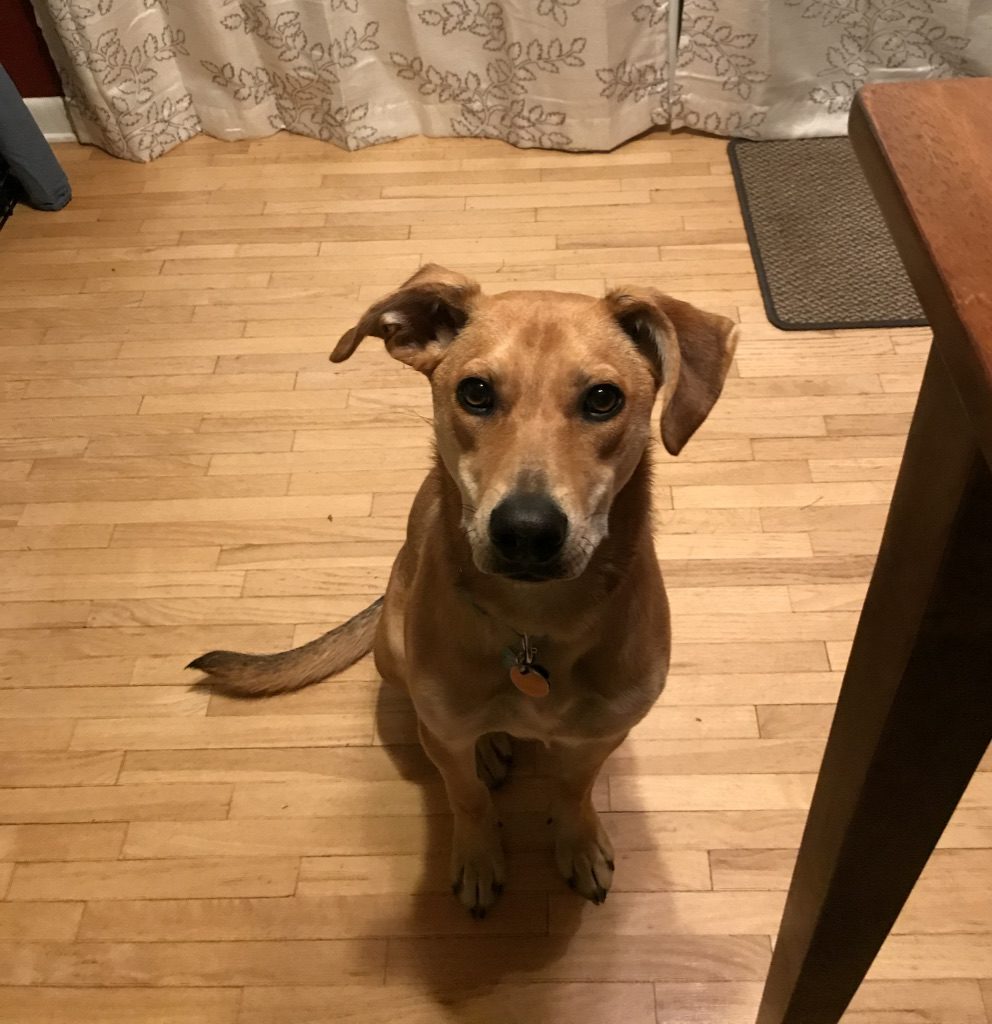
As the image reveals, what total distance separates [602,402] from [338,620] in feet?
3.73

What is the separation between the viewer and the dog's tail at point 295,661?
6.26ft

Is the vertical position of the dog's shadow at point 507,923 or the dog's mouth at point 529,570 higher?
the dog's mouth at point 529,570

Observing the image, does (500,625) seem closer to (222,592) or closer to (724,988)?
(724,988)

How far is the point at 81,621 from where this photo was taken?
2.21 m

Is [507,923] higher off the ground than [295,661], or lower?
lower

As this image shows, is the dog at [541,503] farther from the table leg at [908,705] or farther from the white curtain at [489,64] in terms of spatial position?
the white curtain at [489,64]

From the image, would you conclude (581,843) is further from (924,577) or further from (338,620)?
(924,577)

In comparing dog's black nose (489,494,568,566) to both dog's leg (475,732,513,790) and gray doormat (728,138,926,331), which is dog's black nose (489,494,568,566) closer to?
dog's leg (475,732,513,790)

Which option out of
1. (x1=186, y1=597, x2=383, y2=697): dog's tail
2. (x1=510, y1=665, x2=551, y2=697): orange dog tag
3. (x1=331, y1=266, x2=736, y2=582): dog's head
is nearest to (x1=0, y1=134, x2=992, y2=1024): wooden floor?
(x1=186, y1=597, x2=383, y2=697): dog's tail

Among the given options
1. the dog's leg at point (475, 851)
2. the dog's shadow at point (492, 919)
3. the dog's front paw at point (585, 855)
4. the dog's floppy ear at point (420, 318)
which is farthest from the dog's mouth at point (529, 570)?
the dog's shadow at point (492, 919)

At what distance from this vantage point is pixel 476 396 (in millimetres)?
1265

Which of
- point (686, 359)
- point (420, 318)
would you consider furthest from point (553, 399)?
point (420, 318)

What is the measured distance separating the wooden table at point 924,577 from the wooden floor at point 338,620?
2.53ft

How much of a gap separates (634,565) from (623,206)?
2.15 m
